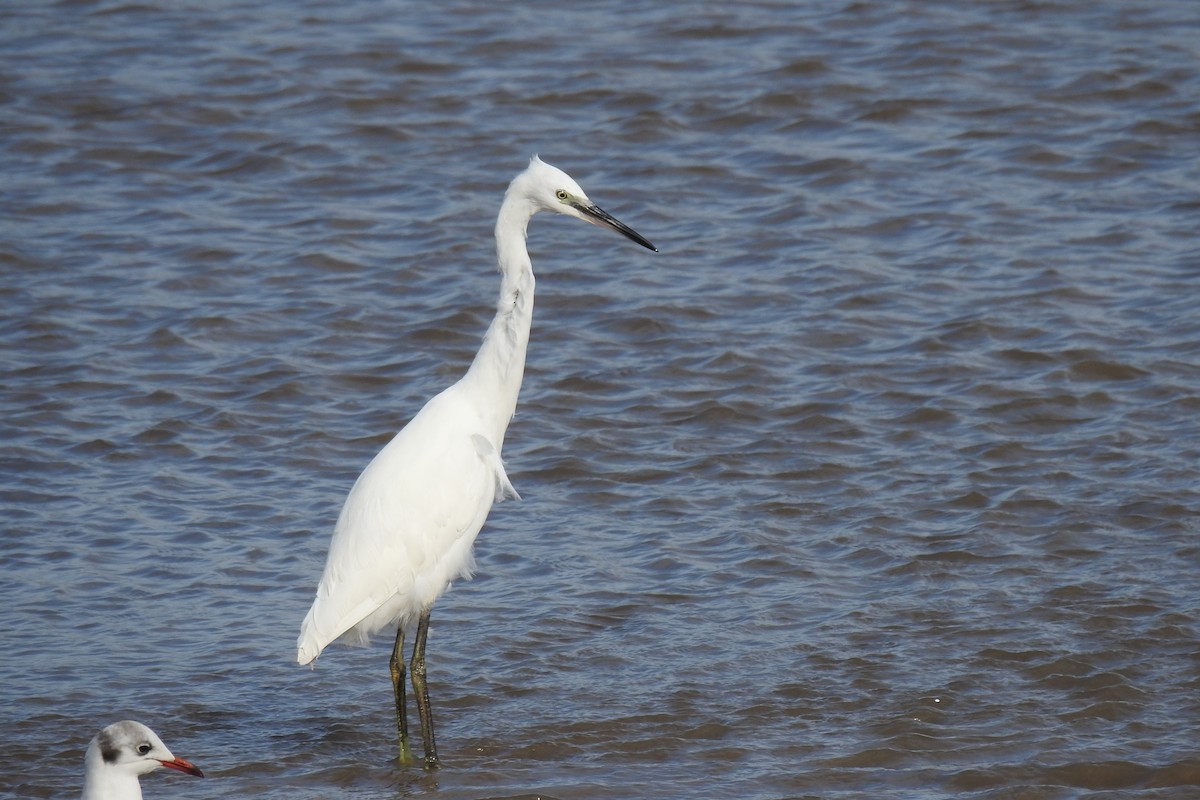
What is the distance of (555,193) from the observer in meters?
5.53

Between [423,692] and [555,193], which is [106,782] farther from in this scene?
[555,193]

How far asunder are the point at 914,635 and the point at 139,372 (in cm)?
453

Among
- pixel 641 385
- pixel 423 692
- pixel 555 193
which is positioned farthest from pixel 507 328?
Answer: pixel 641 385

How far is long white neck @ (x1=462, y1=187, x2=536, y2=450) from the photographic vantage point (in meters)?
5.53

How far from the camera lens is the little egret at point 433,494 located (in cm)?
538

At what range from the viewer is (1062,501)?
271 inches

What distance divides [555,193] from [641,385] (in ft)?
9.46

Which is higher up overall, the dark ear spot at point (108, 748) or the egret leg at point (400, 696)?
the dark ear spot at point (108, 748)

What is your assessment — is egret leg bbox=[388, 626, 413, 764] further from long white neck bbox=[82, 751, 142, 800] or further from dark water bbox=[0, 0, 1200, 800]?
long white neck bbox=[82, 751, 142, 800]

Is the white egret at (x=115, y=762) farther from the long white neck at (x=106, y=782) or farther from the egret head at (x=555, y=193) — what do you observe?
the egret head at (x=555, y=193)

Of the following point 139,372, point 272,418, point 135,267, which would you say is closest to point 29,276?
point 135,267

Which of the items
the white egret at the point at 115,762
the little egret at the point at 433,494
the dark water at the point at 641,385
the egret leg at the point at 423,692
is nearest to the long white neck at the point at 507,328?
the little egret at the point at 433,494

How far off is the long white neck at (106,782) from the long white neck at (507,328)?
74.5 inches

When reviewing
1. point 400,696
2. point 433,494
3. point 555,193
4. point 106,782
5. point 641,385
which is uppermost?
point 555,193
